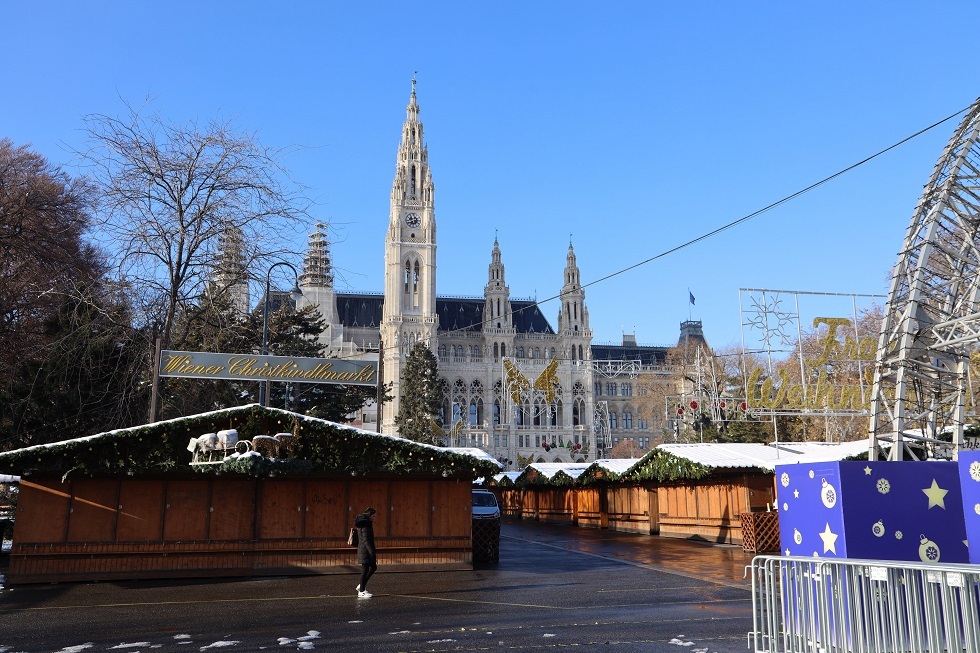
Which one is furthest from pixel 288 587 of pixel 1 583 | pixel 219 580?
pixel 1 583

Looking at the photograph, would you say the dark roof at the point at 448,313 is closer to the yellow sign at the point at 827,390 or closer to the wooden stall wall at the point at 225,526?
the yellow sign at the point at 827,390

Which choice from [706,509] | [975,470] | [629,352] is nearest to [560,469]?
[706,509]

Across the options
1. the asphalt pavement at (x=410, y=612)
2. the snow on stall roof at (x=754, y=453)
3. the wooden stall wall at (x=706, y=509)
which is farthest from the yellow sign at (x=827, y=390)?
the asphalt pavement at (x=410, y=612)

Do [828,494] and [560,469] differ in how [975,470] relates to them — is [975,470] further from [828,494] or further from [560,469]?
[560,469]

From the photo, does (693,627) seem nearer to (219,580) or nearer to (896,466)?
(896,466)

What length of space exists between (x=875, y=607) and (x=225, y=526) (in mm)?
13201

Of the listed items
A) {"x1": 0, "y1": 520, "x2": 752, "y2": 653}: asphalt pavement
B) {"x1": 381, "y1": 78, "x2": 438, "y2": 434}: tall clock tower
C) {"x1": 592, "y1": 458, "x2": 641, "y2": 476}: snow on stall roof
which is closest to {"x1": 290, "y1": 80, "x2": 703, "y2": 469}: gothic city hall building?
{"x1": 381, "y1": 78, "x2": 438, "y2": 434}: tall clock tower

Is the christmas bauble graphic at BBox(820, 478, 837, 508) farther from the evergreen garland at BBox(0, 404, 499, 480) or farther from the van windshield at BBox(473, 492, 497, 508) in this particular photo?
the van windshield at BBox(473, 492, 497, 508)

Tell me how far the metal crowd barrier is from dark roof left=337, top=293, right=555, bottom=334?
335 ft

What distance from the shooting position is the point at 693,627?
32.2 feet

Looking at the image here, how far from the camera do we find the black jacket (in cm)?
1270

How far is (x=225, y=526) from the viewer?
635 inches

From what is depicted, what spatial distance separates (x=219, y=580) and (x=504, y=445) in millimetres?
80899

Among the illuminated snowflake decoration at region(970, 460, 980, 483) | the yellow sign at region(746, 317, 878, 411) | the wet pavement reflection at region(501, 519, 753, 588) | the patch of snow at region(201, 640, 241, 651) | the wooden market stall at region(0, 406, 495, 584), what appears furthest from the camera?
the yellow sign at region(746, 317, 878, 411)
